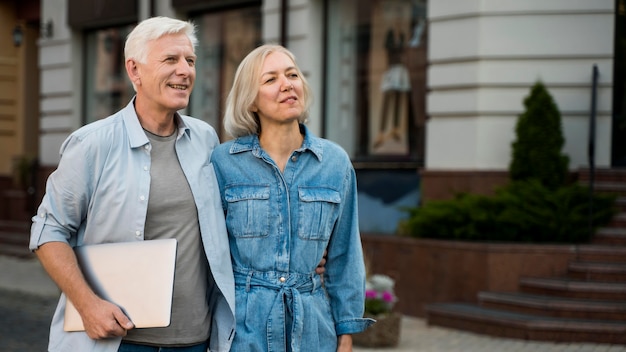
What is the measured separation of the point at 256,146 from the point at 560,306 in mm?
6787

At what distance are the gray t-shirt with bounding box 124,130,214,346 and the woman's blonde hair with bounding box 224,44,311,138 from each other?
0.37 metres

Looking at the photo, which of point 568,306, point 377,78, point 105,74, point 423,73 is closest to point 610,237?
point 568,306

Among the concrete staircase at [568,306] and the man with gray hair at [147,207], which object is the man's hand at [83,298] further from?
the concrete staircase at [568,306]

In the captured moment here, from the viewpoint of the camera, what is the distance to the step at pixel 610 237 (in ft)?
37.3

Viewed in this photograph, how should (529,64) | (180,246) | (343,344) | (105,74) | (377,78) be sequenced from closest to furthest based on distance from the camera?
(180,246), (343,344), (529,64), (377,78), (105,74)

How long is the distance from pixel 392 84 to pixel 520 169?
114 inches

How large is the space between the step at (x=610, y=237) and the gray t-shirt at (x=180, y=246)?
322 inches

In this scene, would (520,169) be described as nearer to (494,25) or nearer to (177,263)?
(494,25)

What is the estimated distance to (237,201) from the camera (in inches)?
162

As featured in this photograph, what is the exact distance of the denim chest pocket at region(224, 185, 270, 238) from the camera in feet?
13.4

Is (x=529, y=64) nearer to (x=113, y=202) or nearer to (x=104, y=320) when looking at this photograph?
(x=113, y=202)

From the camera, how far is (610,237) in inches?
449

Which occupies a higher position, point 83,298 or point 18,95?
point 18,95

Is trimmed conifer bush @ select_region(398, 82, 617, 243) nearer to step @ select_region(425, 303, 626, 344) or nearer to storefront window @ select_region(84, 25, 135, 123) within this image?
step @ select_region(425, 303, 626, 344)
